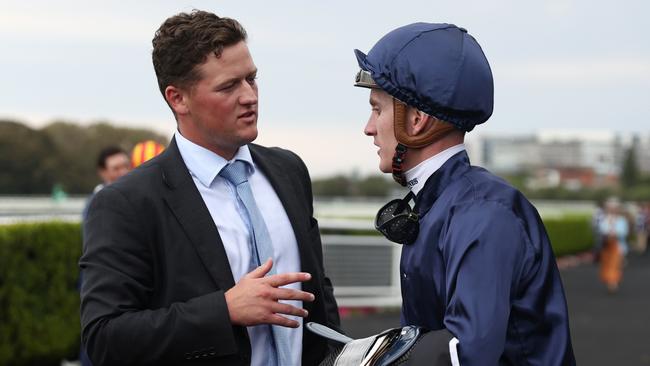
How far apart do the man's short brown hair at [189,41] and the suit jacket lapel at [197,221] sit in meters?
0.28

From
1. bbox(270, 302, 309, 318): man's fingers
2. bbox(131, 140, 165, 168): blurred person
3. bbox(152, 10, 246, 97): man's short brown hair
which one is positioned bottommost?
bbox(131, 140, 165, 168): blurred person

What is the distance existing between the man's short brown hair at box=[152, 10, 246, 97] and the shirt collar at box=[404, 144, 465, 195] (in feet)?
2.33

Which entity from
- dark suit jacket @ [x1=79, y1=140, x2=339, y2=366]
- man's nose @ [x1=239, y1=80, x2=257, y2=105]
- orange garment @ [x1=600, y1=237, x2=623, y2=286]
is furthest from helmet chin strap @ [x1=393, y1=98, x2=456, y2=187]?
orange garment @ [x1=600, y1=237, x2=623, y2=286]

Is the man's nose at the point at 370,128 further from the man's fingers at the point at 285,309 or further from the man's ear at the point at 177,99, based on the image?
the man's ear at the point at 177,99

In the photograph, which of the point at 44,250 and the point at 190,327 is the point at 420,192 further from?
the point at 44,250

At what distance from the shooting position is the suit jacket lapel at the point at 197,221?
2732mm

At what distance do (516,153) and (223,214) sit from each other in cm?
14724

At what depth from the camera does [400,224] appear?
2398 millimetres

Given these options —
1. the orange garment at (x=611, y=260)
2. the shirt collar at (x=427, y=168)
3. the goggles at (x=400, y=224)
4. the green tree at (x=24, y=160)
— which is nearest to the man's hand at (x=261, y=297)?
the goggles at (x=400, y=224)

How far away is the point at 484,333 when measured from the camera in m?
2.07

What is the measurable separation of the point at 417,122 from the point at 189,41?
2.54 feet

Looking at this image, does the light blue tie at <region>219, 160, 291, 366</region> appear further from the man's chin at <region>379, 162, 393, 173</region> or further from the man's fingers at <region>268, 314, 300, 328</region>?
the man's chin at <region>379, 162, 393, 173</region>

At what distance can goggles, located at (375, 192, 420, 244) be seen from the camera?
239 cm

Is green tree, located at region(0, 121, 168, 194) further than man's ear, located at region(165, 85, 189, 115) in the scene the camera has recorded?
Yes
